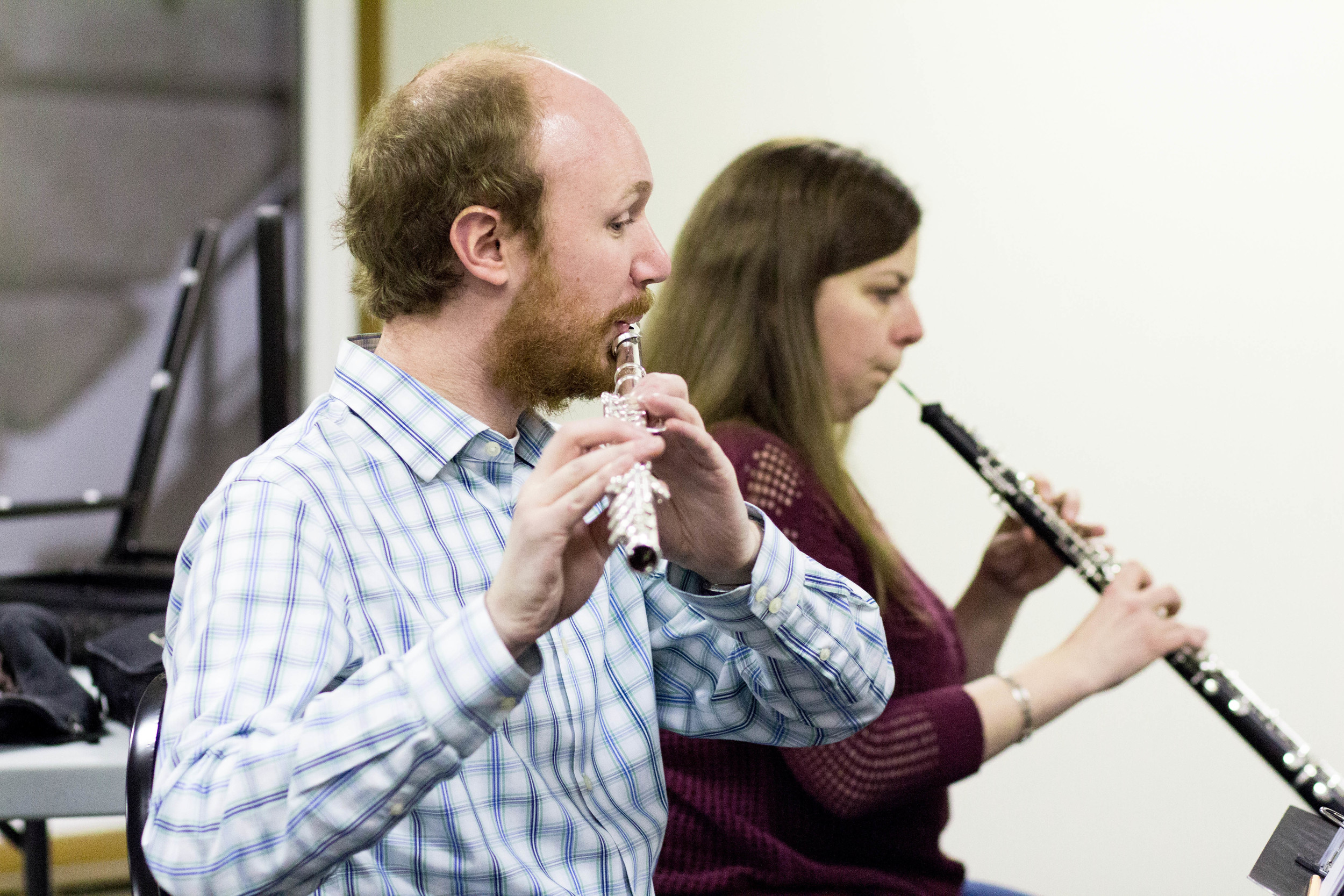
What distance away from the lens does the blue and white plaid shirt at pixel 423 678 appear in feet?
2.52

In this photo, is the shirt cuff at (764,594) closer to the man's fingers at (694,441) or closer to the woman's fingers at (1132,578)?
the man's fingers at (694,441)

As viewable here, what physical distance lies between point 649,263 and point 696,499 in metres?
0.21

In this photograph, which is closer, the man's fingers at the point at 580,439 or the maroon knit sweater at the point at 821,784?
the man's fingers at the point at 580,439

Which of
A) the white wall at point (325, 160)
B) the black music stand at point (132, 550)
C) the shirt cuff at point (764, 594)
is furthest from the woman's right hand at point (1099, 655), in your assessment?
the white wall at point (325, 160)

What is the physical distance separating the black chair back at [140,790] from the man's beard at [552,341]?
37cm

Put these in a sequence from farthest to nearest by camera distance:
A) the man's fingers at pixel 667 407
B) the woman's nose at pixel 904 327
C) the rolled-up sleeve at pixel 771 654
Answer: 1. the woman's nose at pixel 904 327
2. the rolled-up sleeve at pixel 771 654
3. the man's fingers at pixel 667 407

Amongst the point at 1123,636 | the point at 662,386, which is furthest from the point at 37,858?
the point at 1123,636

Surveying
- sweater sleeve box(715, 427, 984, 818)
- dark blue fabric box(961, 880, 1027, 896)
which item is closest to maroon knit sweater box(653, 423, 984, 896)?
sweater sleeve box(715, 427, 984, 818)

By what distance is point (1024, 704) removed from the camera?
61.3 inches

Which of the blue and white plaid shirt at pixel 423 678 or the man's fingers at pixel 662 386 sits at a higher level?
the man's fingers at pixel 662 386

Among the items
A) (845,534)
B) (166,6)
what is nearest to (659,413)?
(845,534)

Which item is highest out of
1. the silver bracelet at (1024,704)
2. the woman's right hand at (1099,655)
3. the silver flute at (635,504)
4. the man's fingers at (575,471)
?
the man's fingers at (575,471)

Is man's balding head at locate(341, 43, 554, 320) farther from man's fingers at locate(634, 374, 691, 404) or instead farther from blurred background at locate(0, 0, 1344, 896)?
blurred background at locate(0, 0, 1344, 896)

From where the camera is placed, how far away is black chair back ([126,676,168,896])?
982 millimetres
